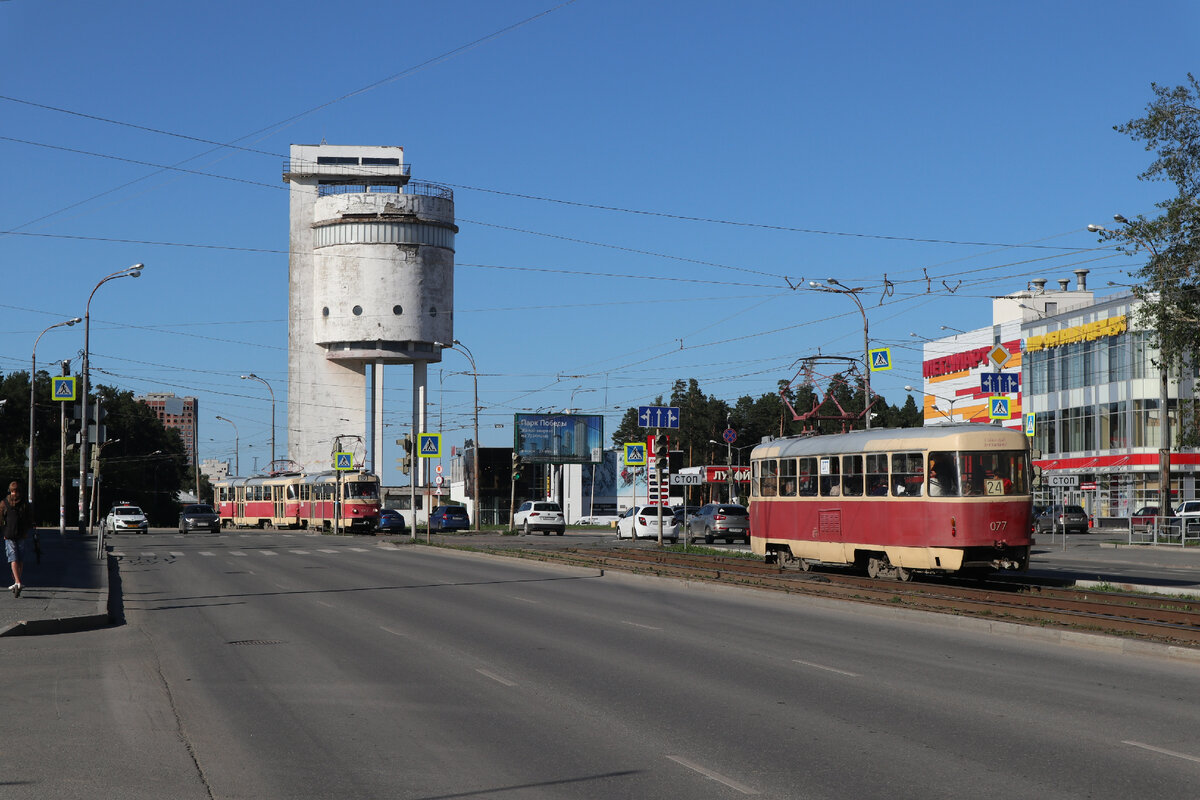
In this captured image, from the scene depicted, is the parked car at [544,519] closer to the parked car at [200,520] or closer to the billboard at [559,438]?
the parked car at [200,520]

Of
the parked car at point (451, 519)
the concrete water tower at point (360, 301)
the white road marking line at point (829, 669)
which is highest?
the concrete water tower at point (360, 301)

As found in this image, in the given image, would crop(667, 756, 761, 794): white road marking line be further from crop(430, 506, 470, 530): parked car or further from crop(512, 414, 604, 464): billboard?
crop(512, 414, 604, 464): billboard

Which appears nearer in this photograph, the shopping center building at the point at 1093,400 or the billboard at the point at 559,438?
the shopping center building at the point at 1093,400

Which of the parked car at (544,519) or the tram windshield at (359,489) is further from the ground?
the tram windshield at (359,489)

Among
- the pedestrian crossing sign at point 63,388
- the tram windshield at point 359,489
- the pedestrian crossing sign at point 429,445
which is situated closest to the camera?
the pedestrian crossing sign at point 63,388

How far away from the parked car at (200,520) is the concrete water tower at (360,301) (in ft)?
Answer: 61.0

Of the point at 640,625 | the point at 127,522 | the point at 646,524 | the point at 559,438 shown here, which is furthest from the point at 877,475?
the point at 559,438

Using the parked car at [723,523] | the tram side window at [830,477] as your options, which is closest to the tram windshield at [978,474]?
the tram side window at [830,477]

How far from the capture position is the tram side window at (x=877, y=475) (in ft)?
79.7

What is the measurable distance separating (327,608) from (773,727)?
1205 centimetres

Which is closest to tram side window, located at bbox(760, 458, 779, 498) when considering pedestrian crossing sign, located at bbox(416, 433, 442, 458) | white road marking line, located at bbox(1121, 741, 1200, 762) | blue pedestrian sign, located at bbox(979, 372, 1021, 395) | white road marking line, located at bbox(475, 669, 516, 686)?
blue pedestrian sign, located at bbox(979, 372, 1021, 395)

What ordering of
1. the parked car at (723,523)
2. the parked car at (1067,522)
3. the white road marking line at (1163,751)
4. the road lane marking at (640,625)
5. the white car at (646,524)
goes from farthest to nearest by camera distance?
the parked car at (1067,522) < the white car at (646,524) < the parked car at (723,523) < the road lane marking at (640,625) < the white road marking line at (1163,751)

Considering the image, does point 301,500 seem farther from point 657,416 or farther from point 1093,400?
point 1093,400

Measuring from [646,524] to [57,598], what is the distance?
33589 millimetres
